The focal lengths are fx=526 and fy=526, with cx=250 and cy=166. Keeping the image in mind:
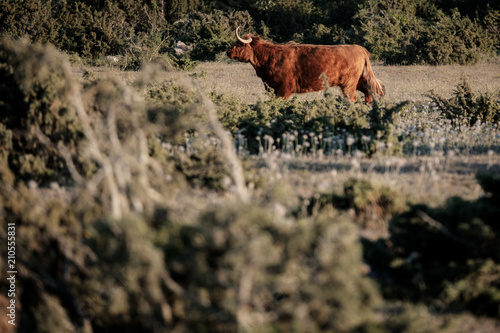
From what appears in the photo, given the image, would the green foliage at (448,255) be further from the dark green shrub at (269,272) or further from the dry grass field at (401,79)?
the dry grass field at (401,79)

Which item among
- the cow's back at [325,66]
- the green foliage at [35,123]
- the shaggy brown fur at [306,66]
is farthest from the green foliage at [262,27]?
the green foliage at [35,123]

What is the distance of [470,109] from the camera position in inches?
386

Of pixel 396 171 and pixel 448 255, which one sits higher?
pixel 448 255

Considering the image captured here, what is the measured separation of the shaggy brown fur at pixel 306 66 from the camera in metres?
12.2

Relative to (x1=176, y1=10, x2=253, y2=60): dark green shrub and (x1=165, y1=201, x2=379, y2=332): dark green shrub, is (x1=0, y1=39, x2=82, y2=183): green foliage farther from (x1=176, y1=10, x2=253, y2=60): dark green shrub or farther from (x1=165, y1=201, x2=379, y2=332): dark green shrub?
(x1=176, y1=10, x2=253, y2=60): dark green shrub

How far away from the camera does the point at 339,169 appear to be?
21.1ft

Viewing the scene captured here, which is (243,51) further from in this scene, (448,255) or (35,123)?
(448,255)

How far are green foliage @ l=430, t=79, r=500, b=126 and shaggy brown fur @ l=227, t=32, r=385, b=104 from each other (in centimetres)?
217

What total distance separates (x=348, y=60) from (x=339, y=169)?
6562mm

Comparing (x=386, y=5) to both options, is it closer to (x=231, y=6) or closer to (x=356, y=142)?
(x=231, y=6)

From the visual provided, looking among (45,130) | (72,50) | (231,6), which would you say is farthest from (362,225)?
(231,6)

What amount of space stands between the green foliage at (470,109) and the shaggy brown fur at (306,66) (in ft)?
7.13

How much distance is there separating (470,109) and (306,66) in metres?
3.88

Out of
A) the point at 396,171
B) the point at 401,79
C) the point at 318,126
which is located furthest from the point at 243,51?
the point at 401,79
